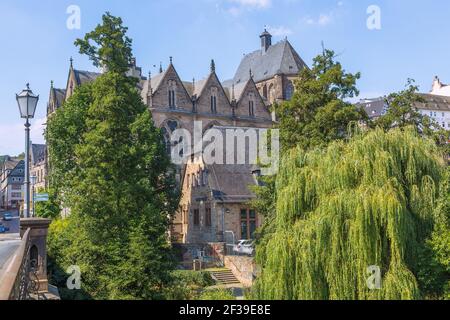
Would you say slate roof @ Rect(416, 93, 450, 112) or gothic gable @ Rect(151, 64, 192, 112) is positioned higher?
slate roof @ Rect(416, 93, 450, 112)

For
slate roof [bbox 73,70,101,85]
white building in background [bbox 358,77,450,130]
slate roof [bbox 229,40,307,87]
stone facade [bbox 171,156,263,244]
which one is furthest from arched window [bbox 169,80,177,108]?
white building in background [bbox 358,77,450,130]

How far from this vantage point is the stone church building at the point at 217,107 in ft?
127

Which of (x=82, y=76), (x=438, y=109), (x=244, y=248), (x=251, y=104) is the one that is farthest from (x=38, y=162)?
(x=438, y=109)

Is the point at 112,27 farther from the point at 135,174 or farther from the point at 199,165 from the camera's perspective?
the point at 199,165

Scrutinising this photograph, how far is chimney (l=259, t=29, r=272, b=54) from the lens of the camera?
75.2 meters

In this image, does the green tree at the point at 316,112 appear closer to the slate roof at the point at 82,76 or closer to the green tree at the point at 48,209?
the green tree at the point at 48,209

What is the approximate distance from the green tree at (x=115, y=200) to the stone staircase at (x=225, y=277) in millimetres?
6406

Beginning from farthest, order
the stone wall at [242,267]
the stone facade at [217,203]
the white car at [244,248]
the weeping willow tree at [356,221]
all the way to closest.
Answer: the stone facade at [217,203], the white car at [244,248], the stone wall at [242,267], the weeping willow tree at [356,221]

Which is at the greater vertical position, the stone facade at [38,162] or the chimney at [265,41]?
the chimney at [265,41]

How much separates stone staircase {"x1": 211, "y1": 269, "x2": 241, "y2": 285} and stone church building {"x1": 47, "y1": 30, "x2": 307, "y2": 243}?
4737 mm

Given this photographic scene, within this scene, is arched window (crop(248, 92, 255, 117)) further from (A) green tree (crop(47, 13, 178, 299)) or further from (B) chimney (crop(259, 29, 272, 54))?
(A) green tree (crop(47, 13, 178, 299))

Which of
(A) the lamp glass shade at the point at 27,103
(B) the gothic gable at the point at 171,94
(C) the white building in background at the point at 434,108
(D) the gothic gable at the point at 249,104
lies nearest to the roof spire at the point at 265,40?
(D) the gothic gable at the point at 249,104

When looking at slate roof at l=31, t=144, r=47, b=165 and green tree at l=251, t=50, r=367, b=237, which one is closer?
green tree at l=251, t=50, r=367, b=237
